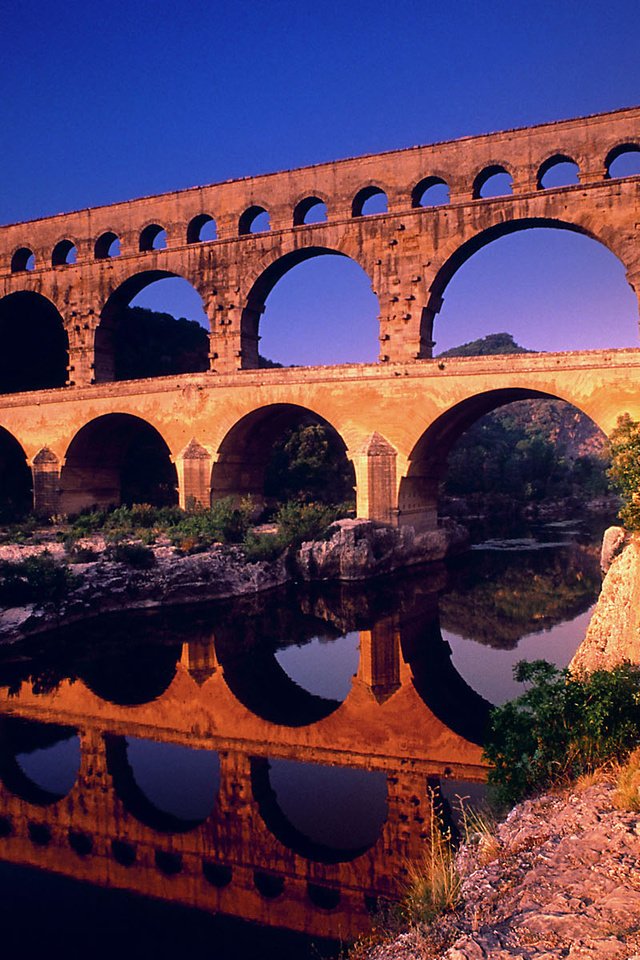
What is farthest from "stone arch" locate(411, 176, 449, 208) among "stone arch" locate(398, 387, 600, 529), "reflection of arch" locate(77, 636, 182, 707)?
"reflection of arch" locate(77, 636, 182, 707)

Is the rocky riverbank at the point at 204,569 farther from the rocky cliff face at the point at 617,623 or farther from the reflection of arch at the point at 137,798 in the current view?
the rocky cliff face at the point at 617,623

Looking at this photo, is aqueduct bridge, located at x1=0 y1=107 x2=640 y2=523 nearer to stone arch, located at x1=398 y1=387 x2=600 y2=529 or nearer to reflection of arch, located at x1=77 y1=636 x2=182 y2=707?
stone arch, located at x1=398 y1=387 x2=600 y2=529

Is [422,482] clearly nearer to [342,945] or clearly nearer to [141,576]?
[141,576]

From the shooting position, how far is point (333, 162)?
852 inches

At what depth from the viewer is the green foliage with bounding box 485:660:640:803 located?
216 inches

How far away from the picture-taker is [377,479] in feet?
64.4

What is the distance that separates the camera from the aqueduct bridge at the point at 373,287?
18.5 meters

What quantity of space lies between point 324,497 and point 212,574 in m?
17.6

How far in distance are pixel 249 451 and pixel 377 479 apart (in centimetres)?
541

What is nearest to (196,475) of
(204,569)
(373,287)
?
(204,569)

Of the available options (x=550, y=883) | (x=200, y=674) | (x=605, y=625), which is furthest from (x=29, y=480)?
(x=550, y=883)

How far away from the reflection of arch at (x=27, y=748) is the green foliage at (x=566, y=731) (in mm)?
4771

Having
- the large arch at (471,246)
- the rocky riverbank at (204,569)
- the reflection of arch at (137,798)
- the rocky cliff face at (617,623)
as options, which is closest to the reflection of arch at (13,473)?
the rocky riverbank at (204,569)

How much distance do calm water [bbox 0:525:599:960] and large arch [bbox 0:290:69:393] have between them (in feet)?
63.8
